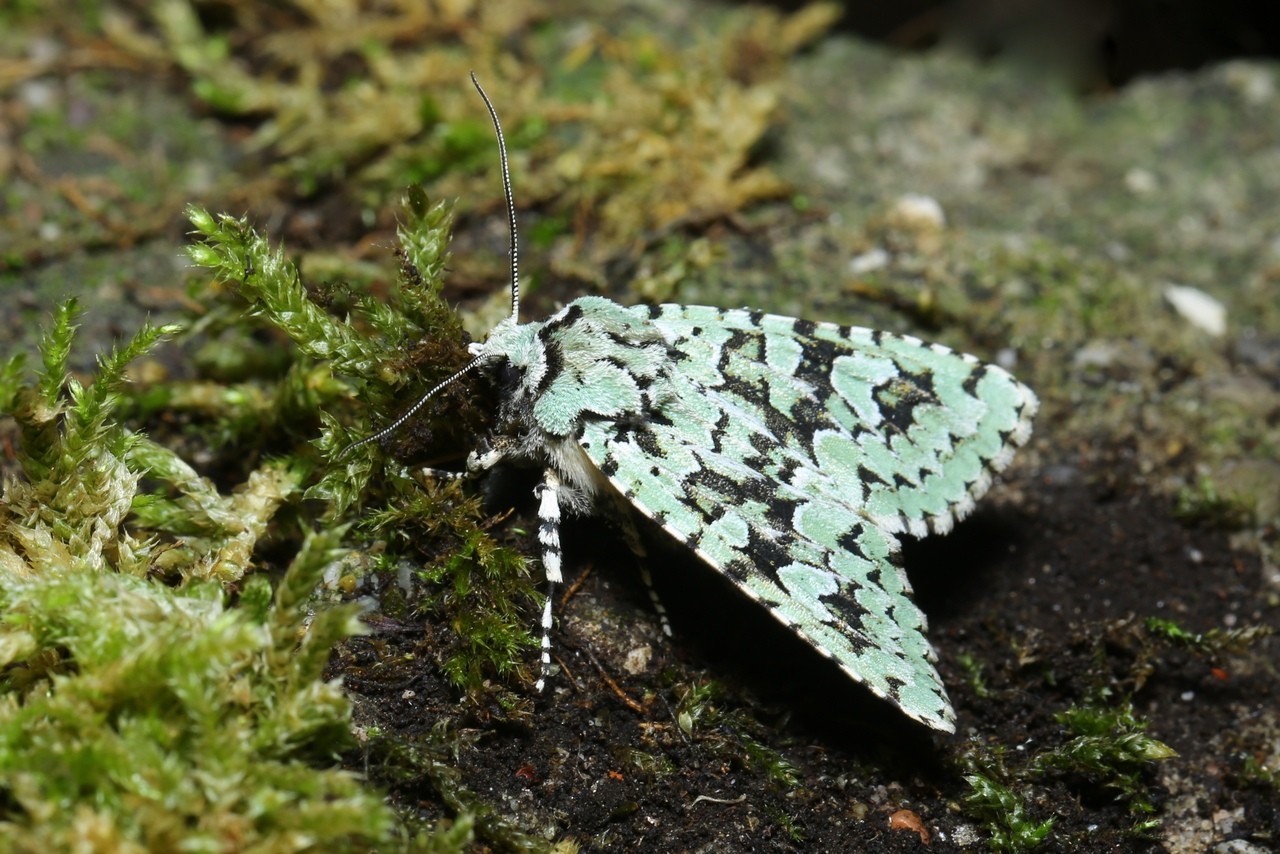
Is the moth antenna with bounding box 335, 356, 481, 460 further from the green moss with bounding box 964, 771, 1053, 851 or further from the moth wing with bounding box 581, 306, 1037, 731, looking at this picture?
the green moss with bounding box 964, 771, 1053, 851

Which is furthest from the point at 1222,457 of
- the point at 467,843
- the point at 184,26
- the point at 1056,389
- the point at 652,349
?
the point at 184,26

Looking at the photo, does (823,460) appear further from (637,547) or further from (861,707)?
(861,707)

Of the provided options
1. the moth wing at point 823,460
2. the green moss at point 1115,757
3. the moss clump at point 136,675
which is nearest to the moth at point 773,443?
the moth wing at point 823,460

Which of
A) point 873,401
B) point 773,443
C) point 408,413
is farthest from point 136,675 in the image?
point 873,401

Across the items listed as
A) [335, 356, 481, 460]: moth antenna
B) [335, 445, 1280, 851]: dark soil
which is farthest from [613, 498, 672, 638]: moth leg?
[335, 356, 481, 460]: moth antenna

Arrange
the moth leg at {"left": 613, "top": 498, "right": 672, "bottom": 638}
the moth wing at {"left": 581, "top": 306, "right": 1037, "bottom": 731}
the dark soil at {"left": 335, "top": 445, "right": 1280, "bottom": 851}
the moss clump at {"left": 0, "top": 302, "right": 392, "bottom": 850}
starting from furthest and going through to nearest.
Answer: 1. the moth leg at {"left": 613, "top": 498, "right": 672, "bottom": 638}
2. the moth wing at {"left": 581, "top": 306, "right": 1037, "bottom": 731}
3. the dark soil at {"left": 335, "top": 445, "right": 1280, "bottom": 851}
4. the moss clump at {"left": 0, "top": 302, "right": 392, "bottom": 850}
